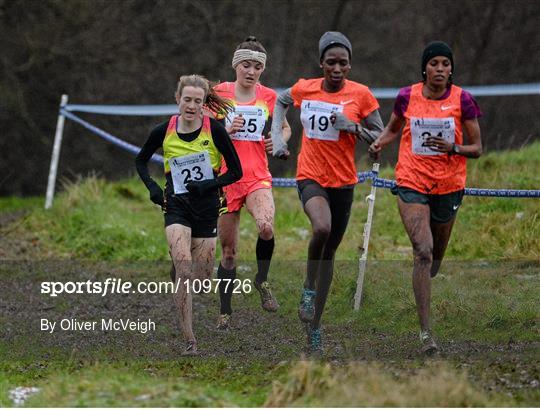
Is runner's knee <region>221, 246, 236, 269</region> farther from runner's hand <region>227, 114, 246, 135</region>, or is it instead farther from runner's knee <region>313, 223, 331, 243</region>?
runner's knee <region>313, 223, 331, 243</region>

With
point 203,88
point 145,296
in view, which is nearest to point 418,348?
point 203,88

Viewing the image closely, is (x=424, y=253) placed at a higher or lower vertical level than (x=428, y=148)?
lower

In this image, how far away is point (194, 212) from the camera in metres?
9.38

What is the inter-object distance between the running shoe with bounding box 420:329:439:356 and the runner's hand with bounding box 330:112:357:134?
157 cm

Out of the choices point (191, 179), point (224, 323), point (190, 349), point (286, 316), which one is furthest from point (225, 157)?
point (286, 316)

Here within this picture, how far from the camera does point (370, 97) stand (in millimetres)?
9734

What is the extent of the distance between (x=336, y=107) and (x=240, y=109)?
1.26 metres

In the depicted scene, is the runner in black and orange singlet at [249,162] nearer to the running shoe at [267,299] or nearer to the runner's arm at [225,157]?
the running shoe at [267,299]

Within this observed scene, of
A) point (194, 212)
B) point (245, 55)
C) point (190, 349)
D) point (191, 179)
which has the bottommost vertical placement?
point (190, 349)

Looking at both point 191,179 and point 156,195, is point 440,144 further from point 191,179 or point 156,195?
point 156,195

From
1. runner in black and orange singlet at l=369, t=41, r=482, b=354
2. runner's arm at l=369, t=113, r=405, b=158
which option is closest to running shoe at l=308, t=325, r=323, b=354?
runner in black and orange singlet at l=369, t=41, r=482, b=354

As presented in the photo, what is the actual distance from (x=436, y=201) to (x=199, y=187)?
5.59 ft

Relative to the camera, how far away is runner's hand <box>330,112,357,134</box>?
31.2ft

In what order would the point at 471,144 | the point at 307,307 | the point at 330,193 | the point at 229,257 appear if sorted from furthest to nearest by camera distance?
the point at 229,257
the point at 330,193
the point at 307,307
the point at 471,144
